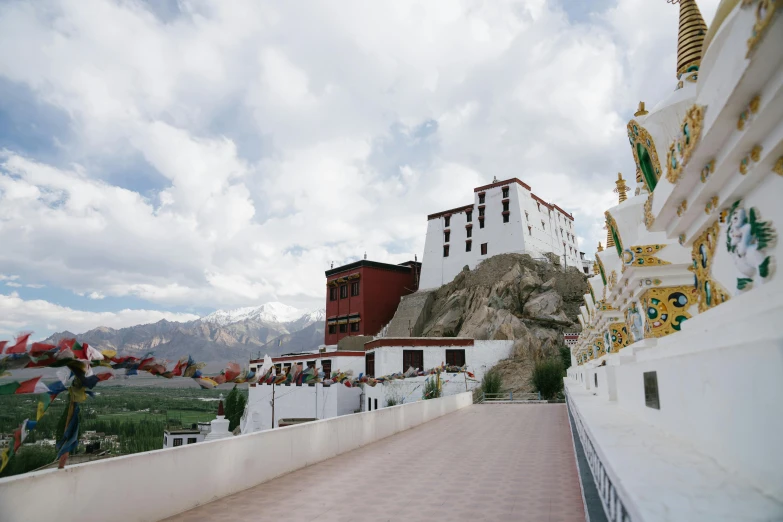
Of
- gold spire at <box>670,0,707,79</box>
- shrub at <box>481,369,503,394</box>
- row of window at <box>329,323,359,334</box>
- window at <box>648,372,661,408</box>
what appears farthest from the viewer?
row of window at <box>329,323,359,334</box>

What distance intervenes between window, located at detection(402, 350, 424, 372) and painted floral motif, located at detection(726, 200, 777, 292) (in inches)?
1115

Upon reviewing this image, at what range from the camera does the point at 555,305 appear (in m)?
39.2

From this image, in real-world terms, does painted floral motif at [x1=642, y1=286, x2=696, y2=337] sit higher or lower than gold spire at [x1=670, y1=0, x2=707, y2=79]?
lower

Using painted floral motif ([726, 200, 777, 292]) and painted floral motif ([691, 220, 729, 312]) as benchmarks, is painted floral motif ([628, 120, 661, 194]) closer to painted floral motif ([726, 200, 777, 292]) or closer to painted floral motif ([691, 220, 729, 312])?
painted floral motif ([691, 220, 729, 312])

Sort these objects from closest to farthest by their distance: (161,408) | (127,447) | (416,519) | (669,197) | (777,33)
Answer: (777,33) < (669,197) < (416,519) < (127,447) < (161,408)

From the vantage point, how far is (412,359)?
31172mm

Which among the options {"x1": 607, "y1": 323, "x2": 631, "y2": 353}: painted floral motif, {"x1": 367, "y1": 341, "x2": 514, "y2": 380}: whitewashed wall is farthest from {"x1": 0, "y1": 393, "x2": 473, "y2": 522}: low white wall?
{"x1": 367, "y1": 341, "x2": 514, "y2": 380}: whitewashed wall

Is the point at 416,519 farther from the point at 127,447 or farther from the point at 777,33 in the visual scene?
the point at 127,447

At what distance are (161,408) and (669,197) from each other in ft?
275

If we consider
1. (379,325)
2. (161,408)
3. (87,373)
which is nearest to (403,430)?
(87,373)

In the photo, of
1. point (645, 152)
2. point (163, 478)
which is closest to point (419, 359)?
point (645, 152)

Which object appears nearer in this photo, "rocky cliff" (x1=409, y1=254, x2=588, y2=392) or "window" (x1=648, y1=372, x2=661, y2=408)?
"window" (x1=648, y1=372, x2=661, y2=408)

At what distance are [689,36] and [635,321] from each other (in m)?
3.83

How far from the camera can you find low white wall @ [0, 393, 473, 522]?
3701mm
